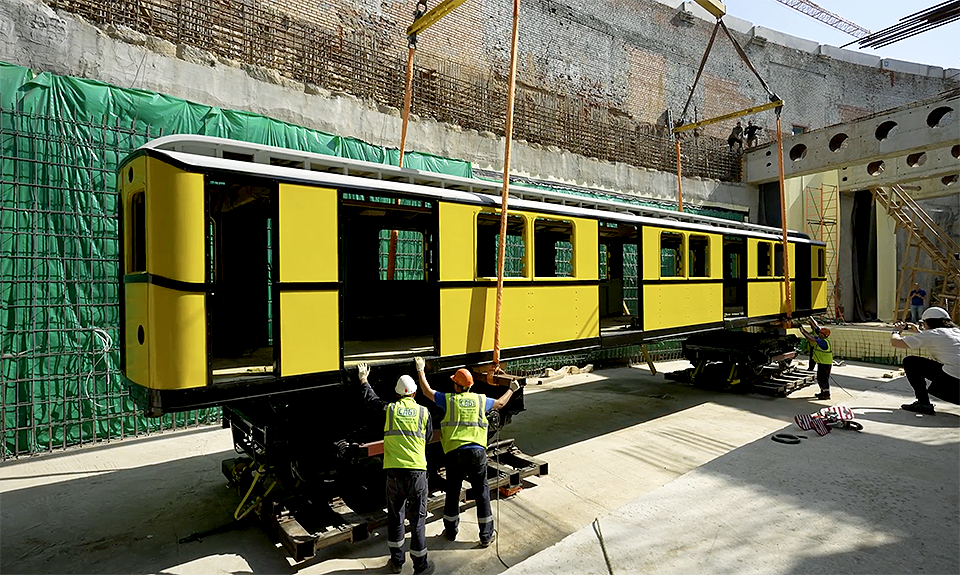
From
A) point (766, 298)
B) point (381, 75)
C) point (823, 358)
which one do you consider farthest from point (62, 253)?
point (823, 358)

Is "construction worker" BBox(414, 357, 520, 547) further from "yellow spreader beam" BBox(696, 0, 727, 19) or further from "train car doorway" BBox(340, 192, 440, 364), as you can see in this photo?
"yellow spreader beam" BBox(696, 0, 727, 19)

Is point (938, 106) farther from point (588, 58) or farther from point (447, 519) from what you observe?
point (447, 519)

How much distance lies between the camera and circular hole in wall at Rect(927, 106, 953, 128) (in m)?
14.9

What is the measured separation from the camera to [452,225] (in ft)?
18.3

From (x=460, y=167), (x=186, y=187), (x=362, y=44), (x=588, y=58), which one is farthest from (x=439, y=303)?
(x=588, y=58)

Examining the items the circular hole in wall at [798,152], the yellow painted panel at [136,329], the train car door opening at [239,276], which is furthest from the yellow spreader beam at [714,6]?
the circular hole in wall at [798,152]

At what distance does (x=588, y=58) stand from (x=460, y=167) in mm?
10220

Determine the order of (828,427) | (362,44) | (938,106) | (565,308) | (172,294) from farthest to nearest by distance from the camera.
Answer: (938,106) < (362,44) < (828,427) < (565,308) < (172,294)

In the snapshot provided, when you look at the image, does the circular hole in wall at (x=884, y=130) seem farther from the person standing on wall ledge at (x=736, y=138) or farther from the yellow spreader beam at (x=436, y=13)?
the yellow spreader beam at (x=436, y=13)

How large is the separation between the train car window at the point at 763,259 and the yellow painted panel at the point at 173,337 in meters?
10.2

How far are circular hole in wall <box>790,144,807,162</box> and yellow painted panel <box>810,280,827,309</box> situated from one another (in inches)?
322

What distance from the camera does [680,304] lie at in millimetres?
8586

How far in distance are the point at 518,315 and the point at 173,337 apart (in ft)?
12.1

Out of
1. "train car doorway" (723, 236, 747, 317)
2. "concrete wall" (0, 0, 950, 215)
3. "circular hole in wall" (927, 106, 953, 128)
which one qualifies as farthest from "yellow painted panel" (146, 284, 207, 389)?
"circular hole in wall" (927, 106, 953, 128)
